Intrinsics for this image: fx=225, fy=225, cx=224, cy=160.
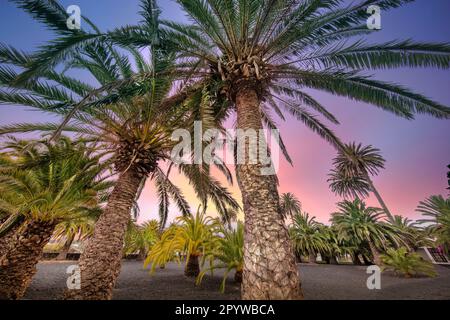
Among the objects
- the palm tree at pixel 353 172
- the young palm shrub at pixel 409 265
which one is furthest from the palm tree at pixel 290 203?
the young palm shrub at pixel 409 265

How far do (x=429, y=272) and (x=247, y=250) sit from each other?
9.52m

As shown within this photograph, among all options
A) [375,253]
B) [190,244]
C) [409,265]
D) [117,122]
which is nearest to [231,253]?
[190,244]

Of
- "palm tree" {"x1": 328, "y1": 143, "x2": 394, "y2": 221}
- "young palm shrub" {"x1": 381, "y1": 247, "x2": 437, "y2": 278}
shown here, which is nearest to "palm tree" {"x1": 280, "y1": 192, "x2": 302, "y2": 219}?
"palm tree" {"x1": 328, "y1": 143, "x2": 394, "y2": 221}

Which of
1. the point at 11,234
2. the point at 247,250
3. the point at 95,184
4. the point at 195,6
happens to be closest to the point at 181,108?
the point at 195,6

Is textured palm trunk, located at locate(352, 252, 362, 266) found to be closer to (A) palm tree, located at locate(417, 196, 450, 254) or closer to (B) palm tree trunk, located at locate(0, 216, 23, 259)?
(A) palm tree, located at locate(417, 196, 450, 254)

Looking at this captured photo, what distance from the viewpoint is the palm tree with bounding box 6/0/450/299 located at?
161 inches

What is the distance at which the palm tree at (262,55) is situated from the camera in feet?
13.4

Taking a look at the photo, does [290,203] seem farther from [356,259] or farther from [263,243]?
[263,243]

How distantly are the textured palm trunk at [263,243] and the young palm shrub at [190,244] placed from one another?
3020 millimetres

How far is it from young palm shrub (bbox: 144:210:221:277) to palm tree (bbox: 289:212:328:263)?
10.5 meters

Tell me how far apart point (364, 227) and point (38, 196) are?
15626 millimetres

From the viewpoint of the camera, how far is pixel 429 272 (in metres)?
8.80

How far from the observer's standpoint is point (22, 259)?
5.66 m

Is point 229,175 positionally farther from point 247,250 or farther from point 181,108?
point 247,250
